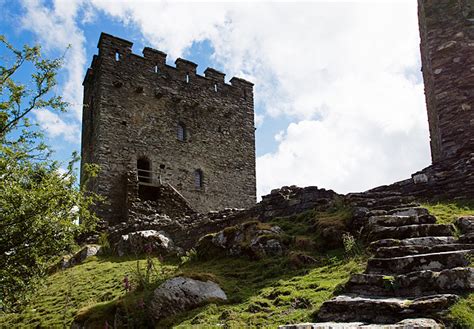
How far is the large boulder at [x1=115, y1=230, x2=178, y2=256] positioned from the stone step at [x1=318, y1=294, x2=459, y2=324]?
920 cm

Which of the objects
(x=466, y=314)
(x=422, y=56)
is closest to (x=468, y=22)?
(x=422, y=56)

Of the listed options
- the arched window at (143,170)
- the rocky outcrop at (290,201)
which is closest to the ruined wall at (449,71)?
the rocky outcrop at (290,201)

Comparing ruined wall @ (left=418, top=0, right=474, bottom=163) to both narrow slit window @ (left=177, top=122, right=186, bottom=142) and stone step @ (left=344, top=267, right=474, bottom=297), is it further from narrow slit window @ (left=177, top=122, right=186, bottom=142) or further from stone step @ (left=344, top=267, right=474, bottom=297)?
narrow slit window @ (left=177, top=122, right=186, bottom=142)

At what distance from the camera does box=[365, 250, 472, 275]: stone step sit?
7301mm

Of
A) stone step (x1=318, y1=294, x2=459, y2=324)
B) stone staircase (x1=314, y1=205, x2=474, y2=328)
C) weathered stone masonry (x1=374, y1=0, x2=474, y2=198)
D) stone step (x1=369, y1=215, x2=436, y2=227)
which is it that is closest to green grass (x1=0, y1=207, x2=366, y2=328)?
stone step (x1=318, y1=294, x2=459, y2=324)

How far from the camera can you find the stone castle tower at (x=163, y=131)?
25297 millimetres

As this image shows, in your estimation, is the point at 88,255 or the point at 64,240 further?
the point at 88,255

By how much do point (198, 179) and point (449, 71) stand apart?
55.4 ft

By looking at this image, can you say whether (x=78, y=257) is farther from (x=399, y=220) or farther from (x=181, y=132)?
(x=399, y=220)

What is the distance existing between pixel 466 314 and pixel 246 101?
2655cm

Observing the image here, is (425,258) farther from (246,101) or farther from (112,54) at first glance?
(246,101)

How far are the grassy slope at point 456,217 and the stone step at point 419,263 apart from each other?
3.50 ft

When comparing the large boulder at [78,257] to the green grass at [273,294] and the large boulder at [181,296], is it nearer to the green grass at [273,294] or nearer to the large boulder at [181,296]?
the green grass at [273,294]

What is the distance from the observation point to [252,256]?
11.2 m
